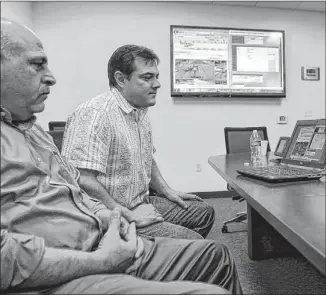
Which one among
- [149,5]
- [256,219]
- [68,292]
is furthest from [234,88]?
[68,292]

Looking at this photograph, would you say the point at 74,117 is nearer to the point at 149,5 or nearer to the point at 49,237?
the point at 49,237

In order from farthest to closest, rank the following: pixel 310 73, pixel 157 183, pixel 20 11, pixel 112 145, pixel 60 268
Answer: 1. pixel 310 73
2. pixel 20 11
3. pixel 157 183
4. pixel 112 145
5. pixel 60 268

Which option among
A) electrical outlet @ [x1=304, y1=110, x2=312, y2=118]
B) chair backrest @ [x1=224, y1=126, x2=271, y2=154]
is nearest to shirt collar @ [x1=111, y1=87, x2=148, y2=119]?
chair backrest @ [x1=224, y1=126, x2=271, y2=154]

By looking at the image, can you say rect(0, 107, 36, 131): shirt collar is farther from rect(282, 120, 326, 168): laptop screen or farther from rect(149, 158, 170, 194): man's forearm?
rect(282, 120, 326, 168): laptop screen

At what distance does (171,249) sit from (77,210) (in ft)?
0.95

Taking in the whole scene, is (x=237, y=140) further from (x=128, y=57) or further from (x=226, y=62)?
(x=128, y=57)

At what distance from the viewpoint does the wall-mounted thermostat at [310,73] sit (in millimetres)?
4116

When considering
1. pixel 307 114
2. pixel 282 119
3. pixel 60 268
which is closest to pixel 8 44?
pixel 60 268

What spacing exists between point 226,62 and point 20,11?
233 cm

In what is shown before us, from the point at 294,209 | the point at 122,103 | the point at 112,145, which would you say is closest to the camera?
Answer: the point at 294,209

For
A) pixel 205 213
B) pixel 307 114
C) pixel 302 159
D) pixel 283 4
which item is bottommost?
pixel 205 213

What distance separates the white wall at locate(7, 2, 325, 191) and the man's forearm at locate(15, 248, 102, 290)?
321 centimetres

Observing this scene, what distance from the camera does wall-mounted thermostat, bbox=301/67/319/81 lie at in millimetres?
4116

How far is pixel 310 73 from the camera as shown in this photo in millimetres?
4133
